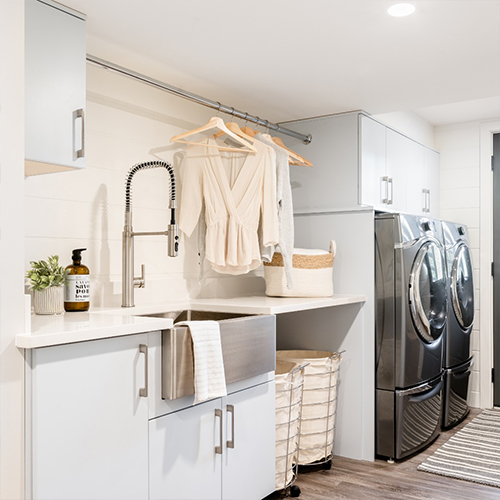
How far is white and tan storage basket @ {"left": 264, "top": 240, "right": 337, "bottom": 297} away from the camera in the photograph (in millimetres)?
3236

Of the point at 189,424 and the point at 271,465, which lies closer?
the point at 189,424

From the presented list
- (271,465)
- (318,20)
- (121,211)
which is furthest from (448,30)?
(271,465)

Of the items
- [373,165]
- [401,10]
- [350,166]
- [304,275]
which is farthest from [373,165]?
[401,10]

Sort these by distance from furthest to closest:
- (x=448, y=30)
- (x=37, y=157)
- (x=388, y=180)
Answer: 1. (x=388, y=180)
2. (x=448, y=30)
3. (x=37, y=157)

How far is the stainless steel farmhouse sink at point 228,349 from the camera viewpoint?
79.6 inches

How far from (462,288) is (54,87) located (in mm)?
3145

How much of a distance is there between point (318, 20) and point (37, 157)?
3.84 ft

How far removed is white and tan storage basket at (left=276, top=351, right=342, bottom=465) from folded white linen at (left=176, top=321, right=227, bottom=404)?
3.30 feet

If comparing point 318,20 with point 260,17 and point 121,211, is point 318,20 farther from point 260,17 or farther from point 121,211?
point 121,211

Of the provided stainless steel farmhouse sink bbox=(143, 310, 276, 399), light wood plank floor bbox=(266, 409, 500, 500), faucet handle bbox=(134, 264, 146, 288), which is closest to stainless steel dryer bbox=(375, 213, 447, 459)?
light wood plank floor bbox=(266, 409, 500, 500)

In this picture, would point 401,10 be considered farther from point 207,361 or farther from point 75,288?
point 75,288

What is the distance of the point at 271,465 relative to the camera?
8.61ft

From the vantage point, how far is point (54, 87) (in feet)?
6.72

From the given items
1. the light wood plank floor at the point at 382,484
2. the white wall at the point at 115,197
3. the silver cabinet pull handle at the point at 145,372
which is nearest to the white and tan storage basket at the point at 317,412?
the light wood plank floor at the point at 382,484
